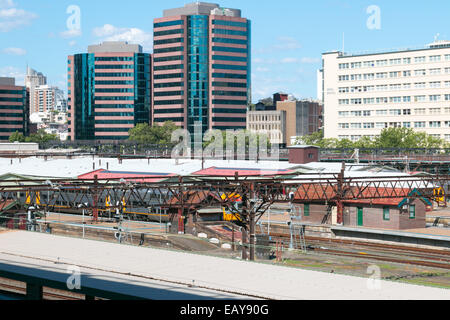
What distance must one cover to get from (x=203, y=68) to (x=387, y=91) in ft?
204

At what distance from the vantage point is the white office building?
133 m

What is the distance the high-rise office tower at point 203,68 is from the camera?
181500mm

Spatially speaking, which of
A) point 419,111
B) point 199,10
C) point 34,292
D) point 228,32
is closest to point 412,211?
point 34,292

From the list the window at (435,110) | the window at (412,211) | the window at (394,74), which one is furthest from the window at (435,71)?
the window at (412,211)

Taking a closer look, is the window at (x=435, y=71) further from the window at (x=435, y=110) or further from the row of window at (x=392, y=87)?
the window at (x=435, y=110)

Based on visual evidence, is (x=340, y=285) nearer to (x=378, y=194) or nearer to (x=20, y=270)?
(x=20, y=270)

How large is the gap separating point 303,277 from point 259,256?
19.2 metres

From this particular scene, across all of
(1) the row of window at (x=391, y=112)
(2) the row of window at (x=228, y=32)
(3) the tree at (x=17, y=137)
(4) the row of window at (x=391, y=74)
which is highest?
(2) the row of window at (x=228, y=32)

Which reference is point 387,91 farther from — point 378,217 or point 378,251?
point 378,251

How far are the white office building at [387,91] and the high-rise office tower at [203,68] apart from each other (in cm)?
4146

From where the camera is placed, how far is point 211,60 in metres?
182

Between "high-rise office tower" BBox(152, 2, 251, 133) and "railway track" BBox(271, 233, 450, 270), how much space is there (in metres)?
135

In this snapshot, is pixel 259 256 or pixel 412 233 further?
pixel 412 233
